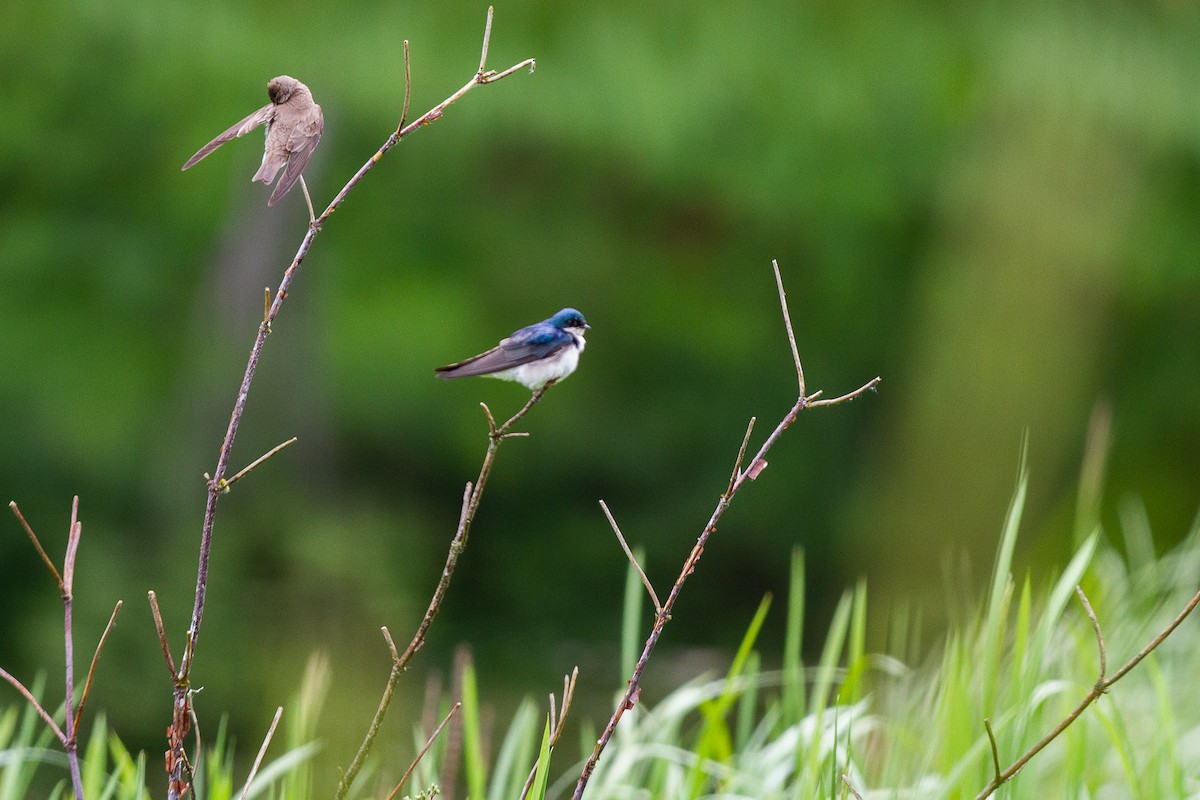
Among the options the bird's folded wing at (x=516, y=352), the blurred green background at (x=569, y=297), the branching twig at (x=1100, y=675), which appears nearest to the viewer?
the branching twig at (x=1100, y=675)

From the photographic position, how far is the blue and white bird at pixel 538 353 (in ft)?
4.98

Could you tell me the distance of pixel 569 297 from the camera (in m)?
8.05

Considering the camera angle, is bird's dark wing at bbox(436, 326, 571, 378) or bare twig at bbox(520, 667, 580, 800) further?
bird's dark wing at bbox(436, 326, 571, 378)

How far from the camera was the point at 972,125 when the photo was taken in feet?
24.5

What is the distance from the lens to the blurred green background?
6.77 metres

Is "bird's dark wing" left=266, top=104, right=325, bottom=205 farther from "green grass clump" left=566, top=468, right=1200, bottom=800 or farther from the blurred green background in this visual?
the blurred green background

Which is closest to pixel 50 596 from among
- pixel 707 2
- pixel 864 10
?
pixel 707 2

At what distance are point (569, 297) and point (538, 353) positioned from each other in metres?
6.43

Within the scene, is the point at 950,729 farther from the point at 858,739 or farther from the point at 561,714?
the point at 561,714

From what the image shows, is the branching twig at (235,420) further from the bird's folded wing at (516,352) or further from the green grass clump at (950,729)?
the green grass clump at (950,729)

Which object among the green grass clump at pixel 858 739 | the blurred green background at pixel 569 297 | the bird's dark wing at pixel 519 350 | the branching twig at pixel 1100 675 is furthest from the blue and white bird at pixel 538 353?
the blurred green background at pixel 569 297

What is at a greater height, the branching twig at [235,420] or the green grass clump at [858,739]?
the branching twig at [235,420]

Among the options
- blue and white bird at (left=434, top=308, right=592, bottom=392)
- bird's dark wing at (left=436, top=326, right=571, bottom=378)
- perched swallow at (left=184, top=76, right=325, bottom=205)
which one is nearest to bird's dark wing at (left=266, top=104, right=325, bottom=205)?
perched swallow at (left=184, top=76, right=325, bottom=205)

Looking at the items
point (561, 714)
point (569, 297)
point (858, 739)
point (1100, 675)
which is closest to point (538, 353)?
point (561, 714)
